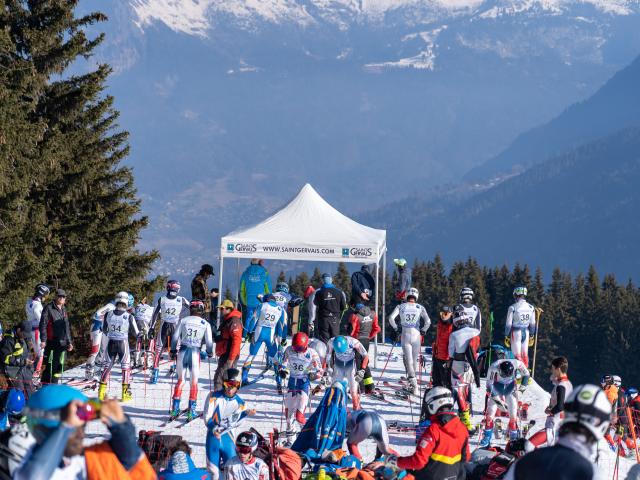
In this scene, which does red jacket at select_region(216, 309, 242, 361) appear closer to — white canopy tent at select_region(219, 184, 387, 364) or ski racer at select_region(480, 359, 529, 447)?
ski racer at select_region(480, 359, 529, 447)

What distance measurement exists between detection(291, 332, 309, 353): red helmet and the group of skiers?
0.02m

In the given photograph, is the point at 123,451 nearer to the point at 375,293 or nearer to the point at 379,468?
the point at 379,468

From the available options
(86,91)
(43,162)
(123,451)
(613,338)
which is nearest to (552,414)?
(123,451)

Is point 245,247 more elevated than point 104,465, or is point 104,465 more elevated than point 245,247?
point 245,247

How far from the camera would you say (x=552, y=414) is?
11.2m

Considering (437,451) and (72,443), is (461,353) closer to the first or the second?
(437,451)

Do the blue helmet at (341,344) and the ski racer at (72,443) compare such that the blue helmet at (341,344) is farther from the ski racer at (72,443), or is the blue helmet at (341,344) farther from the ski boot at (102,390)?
the ski racer at (72,443)

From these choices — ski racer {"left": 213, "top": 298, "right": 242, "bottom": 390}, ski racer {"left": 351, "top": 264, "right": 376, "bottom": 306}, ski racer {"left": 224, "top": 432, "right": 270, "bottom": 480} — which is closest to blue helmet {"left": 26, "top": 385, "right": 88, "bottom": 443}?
ski racer {"left": 224, "top": 432, "right": 270, "bottom": 480}

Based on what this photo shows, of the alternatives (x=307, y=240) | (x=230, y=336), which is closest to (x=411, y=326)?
(x=230, y=336)

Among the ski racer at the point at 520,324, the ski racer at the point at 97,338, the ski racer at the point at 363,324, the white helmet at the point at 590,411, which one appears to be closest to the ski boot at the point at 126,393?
the ski racer at the point at 97,338

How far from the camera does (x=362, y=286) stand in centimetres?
1800

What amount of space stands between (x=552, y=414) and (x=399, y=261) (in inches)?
323

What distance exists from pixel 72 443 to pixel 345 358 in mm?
8960

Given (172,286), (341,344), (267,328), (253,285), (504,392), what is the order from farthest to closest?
1. (253,285)
2. (267,328)
3. (172,286)
4. (341,344)
5. (504,392)
